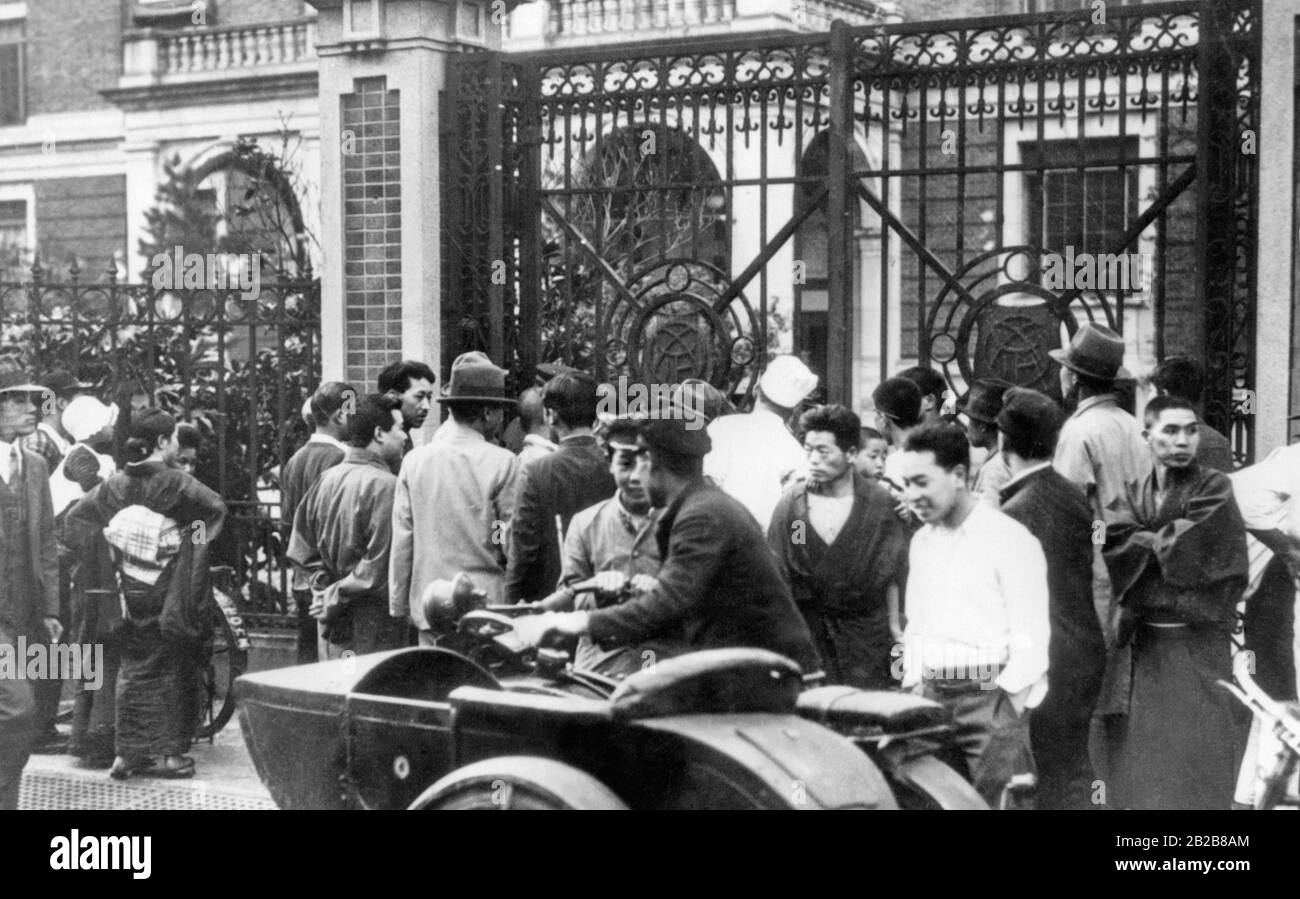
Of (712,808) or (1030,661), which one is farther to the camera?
(1030,661)

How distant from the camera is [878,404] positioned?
831 cm

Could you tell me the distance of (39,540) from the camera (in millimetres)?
8492

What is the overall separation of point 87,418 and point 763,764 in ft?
22.7

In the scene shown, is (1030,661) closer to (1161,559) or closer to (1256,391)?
(1161,559)

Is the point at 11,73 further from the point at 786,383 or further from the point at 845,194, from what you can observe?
the point at 786,383

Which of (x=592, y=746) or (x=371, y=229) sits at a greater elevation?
(x=371, y=229)

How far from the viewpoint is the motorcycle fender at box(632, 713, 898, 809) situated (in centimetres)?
501

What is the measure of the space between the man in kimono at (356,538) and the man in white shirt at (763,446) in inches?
59.2

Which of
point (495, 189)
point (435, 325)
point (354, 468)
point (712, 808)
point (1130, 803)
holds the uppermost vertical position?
point (495, 189)

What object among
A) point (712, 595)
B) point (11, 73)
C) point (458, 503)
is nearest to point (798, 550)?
point (458, 503)

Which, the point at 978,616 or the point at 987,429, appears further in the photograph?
the point at 987,429

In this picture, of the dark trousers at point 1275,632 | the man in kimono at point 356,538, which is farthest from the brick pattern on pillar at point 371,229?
the dark trousers at point 1275,632

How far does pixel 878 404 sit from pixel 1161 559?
1.54m

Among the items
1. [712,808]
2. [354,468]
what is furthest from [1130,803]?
[354,468]
